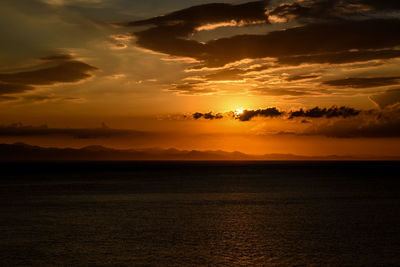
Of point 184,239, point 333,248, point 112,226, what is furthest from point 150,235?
point 333,248

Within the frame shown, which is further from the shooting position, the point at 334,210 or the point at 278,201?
the point at 278,201

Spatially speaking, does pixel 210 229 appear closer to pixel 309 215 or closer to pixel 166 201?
pixel 309 215

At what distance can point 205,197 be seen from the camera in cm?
6894

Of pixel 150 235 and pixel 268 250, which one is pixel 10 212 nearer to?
pixel 150 235

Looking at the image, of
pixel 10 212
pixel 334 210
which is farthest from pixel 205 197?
pixel 10 212

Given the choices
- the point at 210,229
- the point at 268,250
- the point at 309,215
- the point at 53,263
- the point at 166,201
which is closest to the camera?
the point at 53,263

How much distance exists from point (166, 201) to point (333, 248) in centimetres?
3504

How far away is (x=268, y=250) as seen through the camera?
98.6 feet

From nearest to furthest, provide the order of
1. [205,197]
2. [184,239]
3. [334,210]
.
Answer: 1. [184,239]
2. [334,210]
3. [205,197]

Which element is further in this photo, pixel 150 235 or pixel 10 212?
pixel 10 212

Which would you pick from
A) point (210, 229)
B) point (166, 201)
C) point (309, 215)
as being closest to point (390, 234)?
point (309, 215)

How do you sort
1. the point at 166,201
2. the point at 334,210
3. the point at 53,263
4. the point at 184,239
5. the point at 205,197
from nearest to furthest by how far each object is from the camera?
the point at 53,263 → the point at 184,239 → the point at 334,210 → the point at 166,201 → the point at 205,197

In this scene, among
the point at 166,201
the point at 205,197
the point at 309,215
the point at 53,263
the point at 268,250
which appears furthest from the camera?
the point at 205,197

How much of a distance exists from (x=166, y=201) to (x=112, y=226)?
23238 mm
